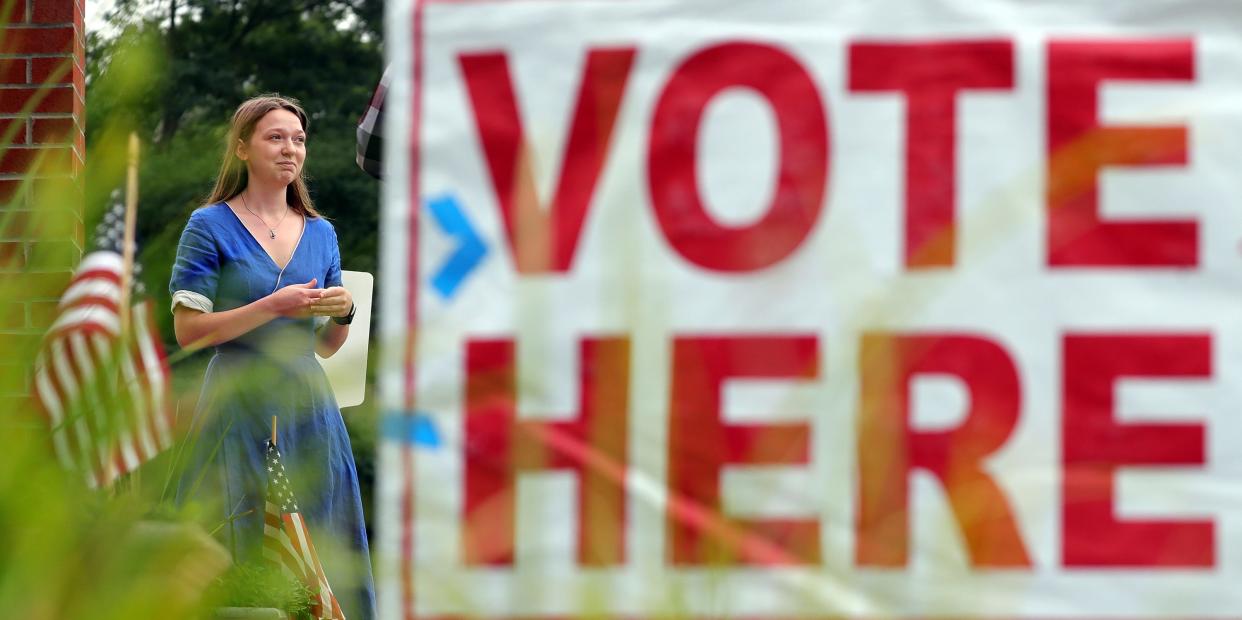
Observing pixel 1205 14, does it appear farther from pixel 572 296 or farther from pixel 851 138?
pixel 572 296

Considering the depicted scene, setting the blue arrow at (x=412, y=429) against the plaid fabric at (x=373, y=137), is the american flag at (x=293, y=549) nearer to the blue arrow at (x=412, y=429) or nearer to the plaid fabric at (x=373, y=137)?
the plaid fabric at (x=373, y=137)

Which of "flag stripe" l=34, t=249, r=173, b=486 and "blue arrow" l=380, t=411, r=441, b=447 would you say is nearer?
"flag stripe" l=34, t=249, r=173, b=486

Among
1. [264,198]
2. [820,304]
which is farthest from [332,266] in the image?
[820,304]

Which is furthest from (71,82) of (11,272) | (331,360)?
(11,272)

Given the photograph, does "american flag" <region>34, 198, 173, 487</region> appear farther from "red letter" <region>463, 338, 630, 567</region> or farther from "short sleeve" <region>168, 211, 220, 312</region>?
"short sleeve" <region>168, 211, 220, 312</region>

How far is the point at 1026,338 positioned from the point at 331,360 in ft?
8.39

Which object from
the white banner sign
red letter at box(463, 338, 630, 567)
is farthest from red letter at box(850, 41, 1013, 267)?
red letter at box(463, 338, 630, 567)

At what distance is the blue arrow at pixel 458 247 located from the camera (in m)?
1.35

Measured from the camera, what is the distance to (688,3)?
1.38 m

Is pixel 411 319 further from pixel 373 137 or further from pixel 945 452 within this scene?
pixel 373 137

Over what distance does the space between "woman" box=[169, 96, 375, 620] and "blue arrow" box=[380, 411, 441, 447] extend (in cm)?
180

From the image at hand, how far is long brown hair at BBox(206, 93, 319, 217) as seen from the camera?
3371 millimetres

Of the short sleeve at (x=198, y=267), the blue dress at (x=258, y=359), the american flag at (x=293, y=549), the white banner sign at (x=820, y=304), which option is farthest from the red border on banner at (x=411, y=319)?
the short sleeve at (x=198, y=267)

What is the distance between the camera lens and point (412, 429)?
4.43 feet
